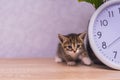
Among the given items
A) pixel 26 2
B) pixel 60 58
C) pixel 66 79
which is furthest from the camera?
pixel 26 2

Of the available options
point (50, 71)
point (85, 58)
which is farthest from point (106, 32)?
point (50, 71)

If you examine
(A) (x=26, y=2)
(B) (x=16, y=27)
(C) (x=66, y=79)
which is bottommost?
(C) (x=66, y=79)

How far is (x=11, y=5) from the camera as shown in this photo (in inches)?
38.4

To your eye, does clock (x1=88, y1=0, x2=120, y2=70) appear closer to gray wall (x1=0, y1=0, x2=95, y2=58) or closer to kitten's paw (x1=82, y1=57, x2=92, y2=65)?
kitten's paw (x1=82, y1=57, x2=92, y2=65)

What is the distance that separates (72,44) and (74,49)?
0.06 ft

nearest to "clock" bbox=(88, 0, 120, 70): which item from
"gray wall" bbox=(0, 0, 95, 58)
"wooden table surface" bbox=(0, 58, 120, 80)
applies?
"wooden table surface" bbox=(0, 58, 120, 80)

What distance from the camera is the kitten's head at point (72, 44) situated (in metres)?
0.82

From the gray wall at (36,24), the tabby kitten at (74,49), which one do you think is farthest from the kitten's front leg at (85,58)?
the gray wall at (36,24)

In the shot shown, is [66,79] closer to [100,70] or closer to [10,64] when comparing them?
[100,70]

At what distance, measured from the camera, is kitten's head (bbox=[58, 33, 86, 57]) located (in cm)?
82

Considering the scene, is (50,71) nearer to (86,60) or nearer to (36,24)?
(86,60)

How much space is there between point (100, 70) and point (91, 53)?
10 cm

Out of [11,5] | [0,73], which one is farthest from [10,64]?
[11,5]

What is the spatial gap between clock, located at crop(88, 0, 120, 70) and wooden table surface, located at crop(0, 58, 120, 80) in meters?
0.05
